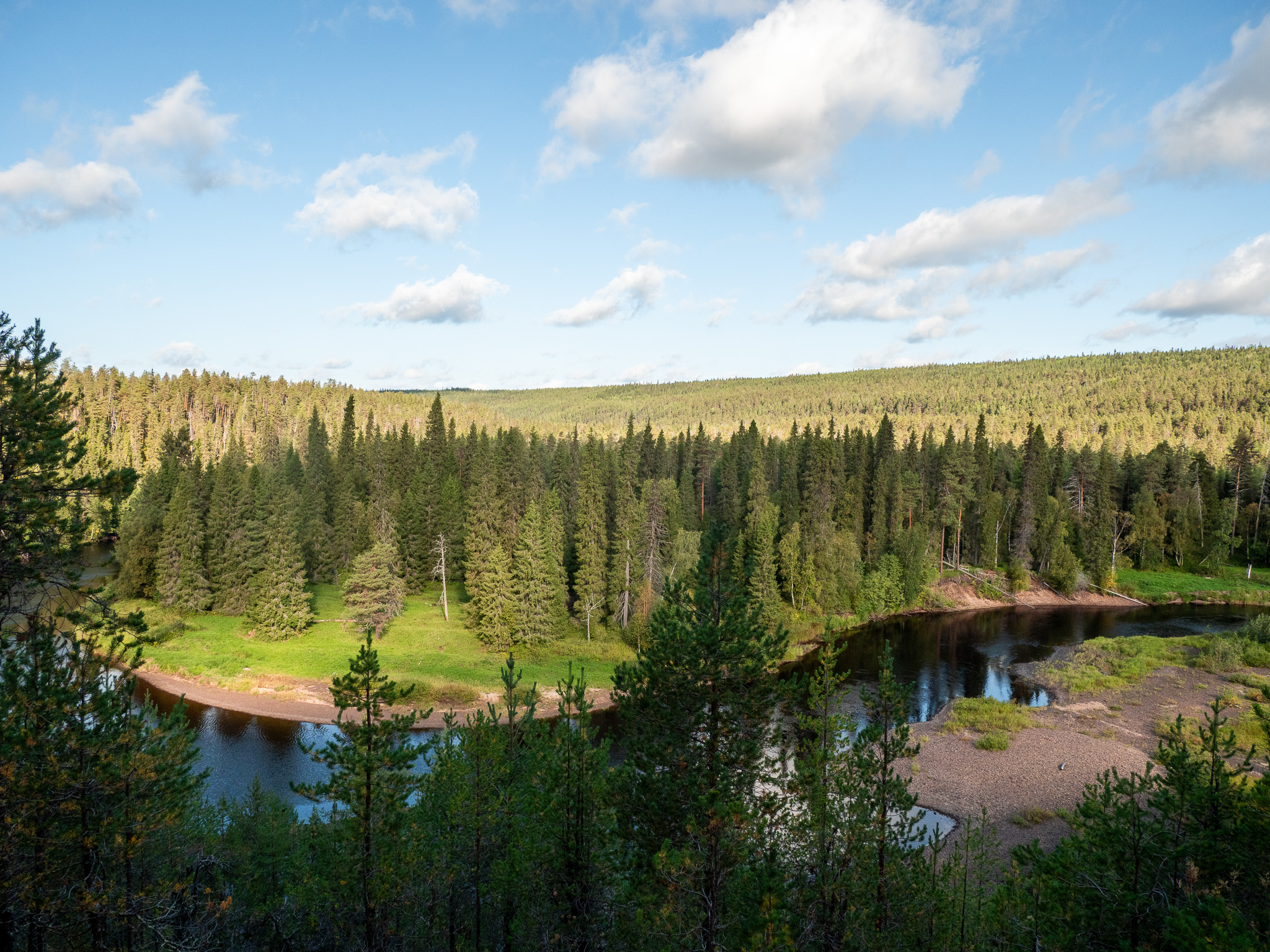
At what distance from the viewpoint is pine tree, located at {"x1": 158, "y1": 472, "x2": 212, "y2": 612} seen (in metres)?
56.0

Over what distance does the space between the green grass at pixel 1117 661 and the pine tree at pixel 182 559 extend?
69078 millimetres

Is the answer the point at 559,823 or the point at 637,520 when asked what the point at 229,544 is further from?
the point at 559,823

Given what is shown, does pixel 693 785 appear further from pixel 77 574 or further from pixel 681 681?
pixel 77 574

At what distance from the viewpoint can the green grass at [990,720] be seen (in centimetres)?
3756

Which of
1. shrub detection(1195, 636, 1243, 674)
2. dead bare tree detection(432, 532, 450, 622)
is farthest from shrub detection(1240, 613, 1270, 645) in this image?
dead bare tree detection(432, 532, 450, 622)

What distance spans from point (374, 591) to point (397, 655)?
6437 mm

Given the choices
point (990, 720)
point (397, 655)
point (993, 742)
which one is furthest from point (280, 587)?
point (990, 720)

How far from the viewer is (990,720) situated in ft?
133

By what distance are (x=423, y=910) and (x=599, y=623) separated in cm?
3804

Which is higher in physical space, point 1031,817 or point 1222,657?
point 1222,657

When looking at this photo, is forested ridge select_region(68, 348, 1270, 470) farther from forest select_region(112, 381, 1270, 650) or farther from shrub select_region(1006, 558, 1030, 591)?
shrub select_region(1006, 558, 1030, 591)

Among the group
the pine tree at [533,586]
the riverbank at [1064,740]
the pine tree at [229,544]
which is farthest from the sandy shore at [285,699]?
the riverbank at [1064,740]

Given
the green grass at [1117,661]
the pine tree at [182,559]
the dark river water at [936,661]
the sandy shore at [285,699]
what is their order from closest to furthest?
the dark river water at [936,661] < the sandy shore at [285,699] < the green grass at [1117,661] < the pine tree at [182,559]

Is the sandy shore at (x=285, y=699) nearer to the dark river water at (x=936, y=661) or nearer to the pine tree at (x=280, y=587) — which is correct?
the dark river water at (x=936, y=661)
